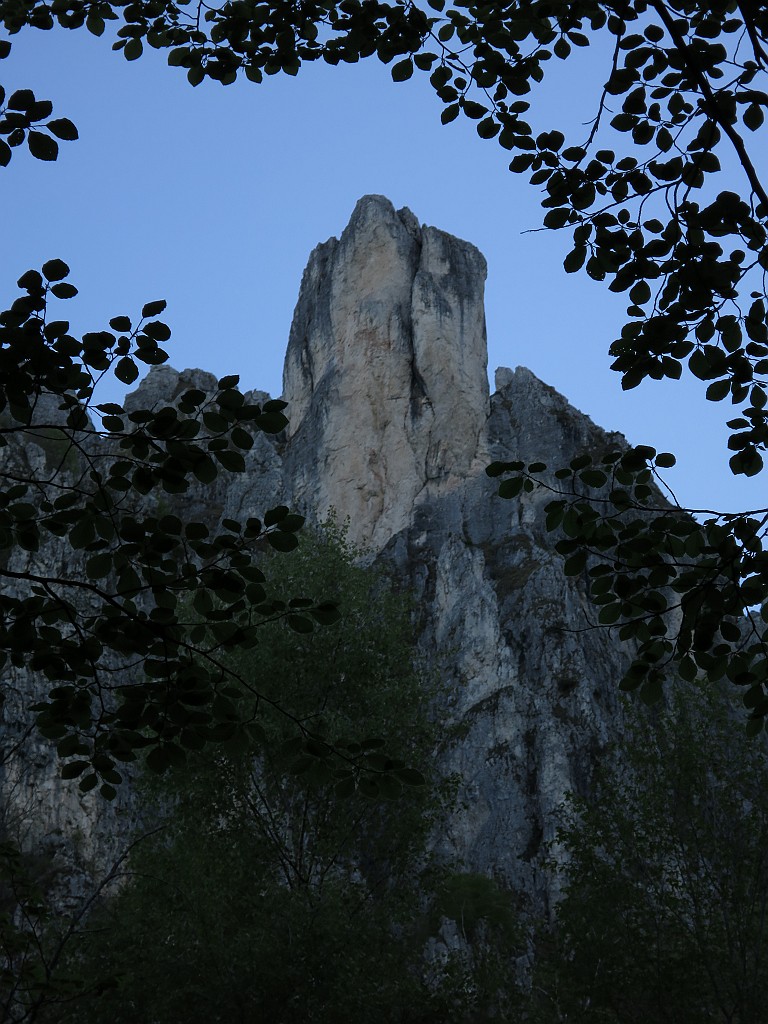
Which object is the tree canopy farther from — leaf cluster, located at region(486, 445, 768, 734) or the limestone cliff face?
the limestone cliff face

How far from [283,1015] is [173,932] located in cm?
236

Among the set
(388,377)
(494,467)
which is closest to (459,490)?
(388,377)

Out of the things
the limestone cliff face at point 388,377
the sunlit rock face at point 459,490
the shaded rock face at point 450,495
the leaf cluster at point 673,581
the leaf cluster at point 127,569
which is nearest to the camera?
the leaf cluster at point 127,569

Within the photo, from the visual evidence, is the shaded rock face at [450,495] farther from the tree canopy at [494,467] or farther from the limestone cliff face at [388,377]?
the tree canopy at [494,467]

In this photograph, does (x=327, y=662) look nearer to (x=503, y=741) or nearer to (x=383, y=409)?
(x=503, y=741)

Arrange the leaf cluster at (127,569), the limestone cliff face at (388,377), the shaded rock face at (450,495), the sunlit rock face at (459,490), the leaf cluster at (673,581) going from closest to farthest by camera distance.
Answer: the leaf cluster at (127,569), the leaf cluster at (673,581), the shaded rock face at (450,495), the sunlit rock face at (459,490), the limestone cliff face at (388,377)

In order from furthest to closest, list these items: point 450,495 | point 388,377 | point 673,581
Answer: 1. point 388,377
2. point 450,495
3. point 673,581

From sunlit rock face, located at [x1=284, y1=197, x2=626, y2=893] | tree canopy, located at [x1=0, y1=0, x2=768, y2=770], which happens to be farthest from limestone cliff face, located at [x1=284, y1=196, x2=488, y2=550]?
tree canopy, located at [x1=0, y1=0, x2=768, y2=770]

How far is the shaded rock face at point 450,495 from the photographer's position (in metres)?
53.1

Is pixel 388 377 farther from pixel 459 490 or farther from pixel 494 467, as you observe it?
pixel 494 467

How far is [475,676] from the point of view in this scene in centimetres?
5900

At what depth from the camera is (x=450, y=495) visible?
69.2m

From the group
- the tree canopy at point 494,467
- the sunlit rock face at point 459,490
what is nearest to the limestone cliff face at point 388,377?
the sunlit rock face at point 459,490

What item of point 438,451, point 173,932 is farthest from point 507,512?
point 173,932
